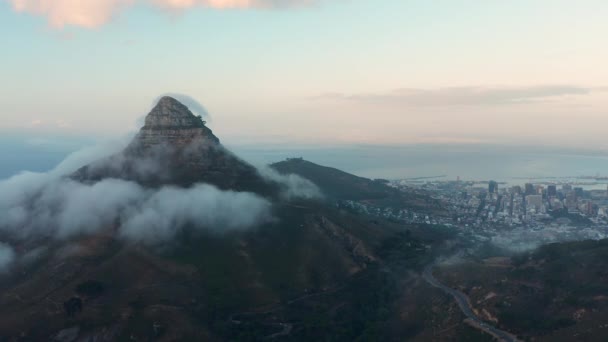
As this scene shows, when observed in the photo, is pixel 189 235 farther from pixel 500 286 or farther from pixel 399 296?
pixel 500 286

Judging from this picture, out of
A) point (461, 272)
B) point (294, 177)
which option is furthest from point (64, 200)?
point (461, 272)

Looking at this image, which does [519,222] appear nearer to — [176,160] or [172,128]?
[176,160]

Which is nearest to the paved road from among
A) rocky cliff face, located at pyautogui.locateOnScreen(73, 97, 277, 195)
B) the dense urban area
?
the dense urban area

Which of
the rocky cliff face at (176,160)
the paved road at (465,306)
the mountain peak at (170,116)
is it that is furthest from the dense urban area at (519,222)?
the mountain peak at (170,116)

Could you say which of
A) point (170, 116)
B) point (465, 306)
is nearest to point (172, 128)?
point (170, 116)

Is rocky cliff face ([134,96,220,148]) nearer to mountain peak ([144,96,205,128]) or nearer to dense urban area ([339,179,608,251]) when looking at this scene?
mountain peak ([144,96,205,128])
